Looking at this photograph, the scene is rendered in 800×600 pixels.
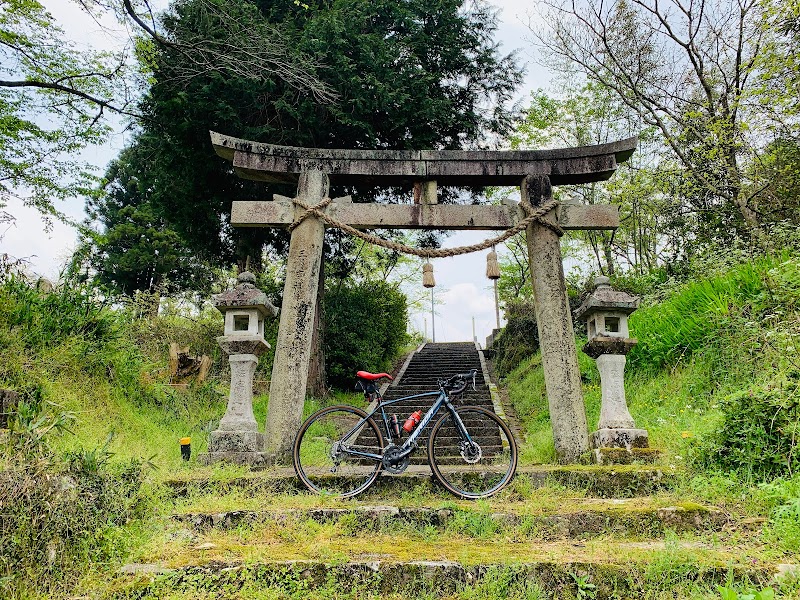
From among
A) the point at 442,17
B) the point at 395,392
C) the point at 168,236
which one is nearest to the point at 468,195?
the point at 442,17

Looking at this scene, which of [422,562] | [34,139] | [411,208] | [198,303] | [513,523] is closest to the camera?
[422,562]

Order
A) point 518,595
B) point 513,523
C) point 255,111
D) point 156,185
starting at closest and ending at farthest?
point 518,595
point 513,523
point 255,111
point 156,185

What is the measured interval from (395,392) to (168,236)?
38.6ft

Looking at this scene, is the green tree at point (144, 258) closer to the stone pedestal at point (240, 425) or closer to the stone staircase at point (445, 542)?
the stone pedestal at point (240, 425)

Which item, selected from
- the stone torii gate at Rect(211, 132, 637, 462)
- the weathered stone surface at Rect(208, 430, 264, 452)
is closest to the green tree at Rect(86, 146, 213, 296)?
the stone torii gate at Rect(211, 132, 637, 462)

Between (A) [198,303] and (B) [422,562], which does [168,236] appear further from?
(B) [422,562]

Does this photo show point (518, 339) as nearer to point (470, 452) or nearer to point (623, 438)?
point (623, 438)

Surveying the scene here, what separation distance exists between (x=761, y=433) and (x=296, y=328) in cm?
470

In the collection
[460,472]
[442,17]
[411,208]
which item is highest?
[442,17]

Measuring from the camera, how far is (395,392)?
1316 cm

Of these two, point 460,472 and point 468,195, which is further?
point 468,195

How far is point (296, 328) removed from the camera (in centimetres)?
641

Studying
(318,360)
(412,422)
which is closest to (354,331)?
(318,360)

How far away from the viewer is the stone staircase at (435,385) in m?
8.77
